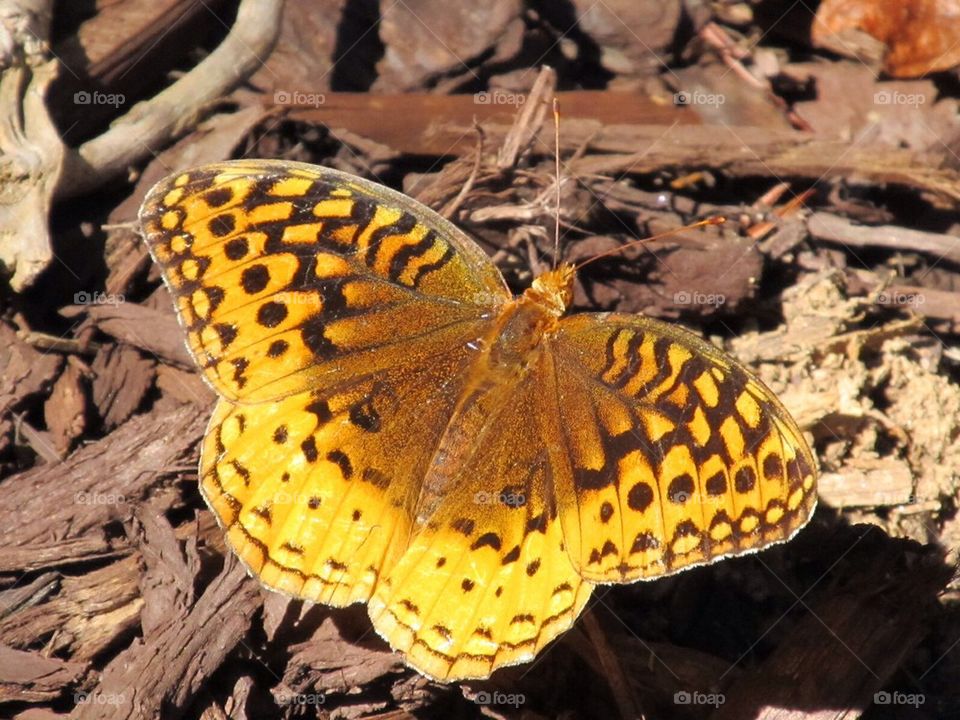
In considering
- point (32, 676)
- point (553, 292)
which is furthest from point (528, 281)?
point (32, 676)

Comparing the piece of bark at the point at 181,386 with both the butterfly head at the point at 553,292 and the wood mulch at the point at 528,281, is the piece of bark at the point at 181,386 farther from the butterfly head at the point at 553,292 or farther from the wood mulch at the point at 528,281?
the butterfly head at the point at 553,292

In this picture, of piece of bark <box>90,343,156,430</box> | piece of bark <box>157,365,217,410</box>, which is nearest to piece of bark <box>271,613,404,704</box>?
piece of bark <box>157,365,217,410</box>

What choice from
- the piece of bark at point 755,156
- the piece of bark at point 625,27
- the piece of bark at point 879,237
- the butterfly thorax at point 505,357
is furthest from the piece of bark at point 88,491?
the piece of bark at point 879,237

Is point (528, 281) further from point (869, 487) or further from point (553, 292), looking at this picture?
point (869, 487)

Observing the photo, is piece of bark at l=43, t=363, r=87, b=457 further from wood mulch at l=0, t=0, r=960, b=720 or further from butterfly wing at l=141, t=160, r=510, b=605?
butterfly wing at l=141, t=160, r=510, b=605

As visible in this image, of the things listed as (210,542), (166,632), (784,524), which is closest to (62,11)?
(210,542)

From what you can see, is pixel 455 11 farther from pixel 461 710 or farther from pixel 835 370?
pixel 461 710
